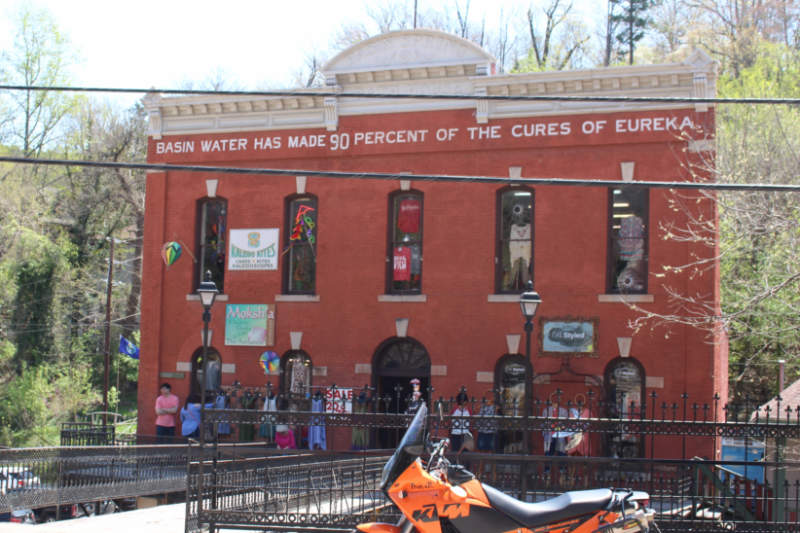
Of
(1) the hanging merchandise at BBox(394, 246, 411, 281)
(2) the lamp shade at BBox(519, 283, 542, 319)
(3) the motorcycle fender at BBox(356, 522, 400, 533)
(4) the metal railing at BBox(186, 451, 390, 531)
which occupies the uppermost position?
(1) the hanging merchandise at BBox(394, 246, 411, 281)

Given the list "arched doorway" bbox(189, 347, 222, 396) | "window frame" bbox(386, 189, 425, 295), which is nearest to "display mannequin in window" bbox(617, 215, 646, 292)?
"window frame" bbox(386, 189, 425, 295)

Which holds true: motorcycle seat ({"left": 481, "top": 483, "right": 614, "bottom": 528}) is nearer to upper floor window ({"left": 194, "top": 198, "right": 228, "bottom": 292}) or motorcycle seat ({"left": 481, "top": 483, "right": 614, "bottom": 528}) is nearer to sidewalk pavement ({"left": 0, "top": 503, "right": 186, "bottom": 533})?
sidewalk pavement ({"left": 0, "top": 503, "right": 186, "bottom": 533})

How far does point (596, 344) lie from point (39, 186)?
2934 centimetres

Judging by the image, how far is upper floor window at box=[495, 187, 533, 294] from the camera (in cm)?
2062

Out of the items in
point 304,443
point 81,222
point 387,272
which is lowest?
point 304,443

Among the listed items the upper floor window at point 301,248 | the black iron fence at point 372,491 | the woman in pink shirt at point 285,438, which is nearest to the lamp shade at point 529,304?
the black iron fence at point 372,491

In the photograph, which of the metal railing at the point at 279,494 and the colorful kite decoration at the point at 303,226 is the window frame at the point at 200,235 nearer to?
the colorful kite decoration at the point at 303,226

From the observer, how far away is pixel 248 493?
10648 millimetres

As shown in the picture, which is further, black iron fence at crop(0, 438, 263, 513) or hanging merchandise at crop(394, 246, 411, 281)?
hanging merchandise at crop(394, 246, 411, 281)

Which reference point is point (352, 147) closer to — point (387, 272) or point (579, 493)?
point (387, 272)

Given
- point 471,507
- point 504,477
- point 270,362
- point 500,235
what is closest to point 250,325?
point 270,362

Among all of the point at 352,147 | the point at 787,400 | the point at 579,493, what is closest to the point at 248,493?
the point at 579,493

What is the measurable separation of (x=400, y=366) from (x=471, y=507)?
13909 mm

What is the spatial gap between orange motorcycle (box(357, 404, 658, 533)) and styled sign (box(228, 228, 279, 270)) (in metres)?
15.1
